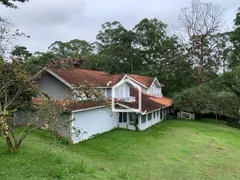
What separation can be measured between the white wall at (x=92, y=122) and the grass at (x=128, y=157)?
716mm

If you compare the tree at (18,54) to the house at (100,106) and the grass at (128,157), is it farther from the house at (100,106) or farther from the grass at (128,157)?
the grass at (128,157)

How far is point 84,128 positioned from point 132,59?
3181cm

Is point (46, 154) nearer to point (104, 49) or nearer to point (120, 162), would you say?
point (120, 162)

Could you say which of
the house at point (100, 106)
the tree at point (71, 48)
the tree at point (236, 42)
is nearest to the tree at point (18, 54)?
the house at point (100, 106)

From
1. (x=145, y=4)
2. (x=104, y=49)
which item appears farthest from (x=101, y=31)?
(x=145, y=4)

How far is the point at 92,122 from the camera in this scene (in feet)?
66.2

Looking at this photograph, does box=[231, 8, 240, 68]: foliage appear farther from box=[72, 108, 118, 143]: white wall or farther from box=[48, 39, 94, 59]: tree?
box=[72, 108, 118, 143]: white wall

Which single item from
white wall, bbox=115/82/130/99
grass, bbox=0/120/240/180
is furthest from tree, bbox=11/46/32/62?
white wall, bbox=115/82/130/99

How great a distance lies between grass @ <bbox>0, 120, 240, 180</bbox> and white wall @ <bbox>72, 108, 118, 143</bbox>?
0.72 meters

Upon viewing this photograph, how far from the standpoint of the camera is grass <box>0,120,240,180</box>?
9078mm

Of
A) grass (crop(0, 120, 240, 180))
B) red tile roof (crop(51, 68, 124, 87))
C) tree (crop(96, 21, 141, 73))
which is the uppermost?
tree (crop(96, 21, 141, 73))

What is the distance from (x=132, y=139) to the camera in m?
19.8

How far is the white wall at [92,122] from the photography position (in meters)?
18.2

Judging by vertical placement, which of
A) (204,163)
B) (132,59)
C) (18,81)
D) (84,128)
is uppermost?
(132,59)
